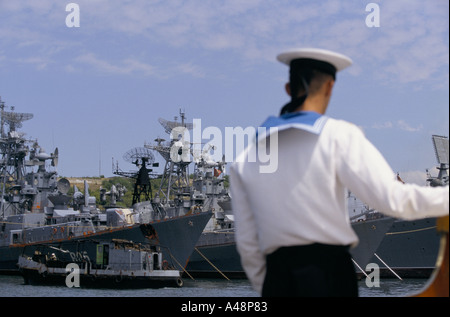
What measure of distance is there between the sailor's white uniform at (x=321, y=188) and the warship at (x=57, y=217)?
3481cm

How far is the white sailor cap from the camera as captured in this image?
2617 mm

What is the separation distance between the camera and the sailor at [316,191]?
246 cm

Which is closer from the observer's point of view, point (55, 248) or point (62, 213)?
point (55, 248)

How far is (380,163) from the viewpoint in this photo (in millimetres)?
2475

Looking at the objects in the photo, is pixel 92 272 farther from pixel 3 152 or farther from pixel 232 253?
pixel 3 152

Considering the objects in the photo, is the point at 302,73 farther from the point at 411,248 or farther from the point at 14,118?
the point at 14,118

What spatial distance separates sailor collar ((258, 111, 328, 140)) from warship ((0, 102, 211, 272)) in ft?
114

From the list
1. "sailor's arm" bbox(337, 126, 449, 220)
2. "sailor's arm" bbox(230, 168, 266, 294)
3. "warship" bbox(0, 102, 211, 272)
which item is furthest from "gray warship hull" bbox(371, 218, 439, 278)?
"sailor's arm" bbox(337, 126, 449, 220)

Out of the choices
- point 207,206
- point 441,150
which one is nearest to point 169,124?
point 207,206

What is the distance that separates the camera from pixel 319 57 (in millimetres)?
2662

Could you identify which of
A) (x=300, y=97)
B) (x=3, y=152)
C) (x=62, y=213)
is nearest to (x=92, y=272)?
(x=62, y=213)

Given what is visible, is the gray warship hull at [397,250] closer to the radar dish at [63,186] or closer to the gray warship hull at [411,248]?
the gray warship hull at [411,248]

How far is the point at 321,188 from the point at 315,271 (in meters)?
0.36
